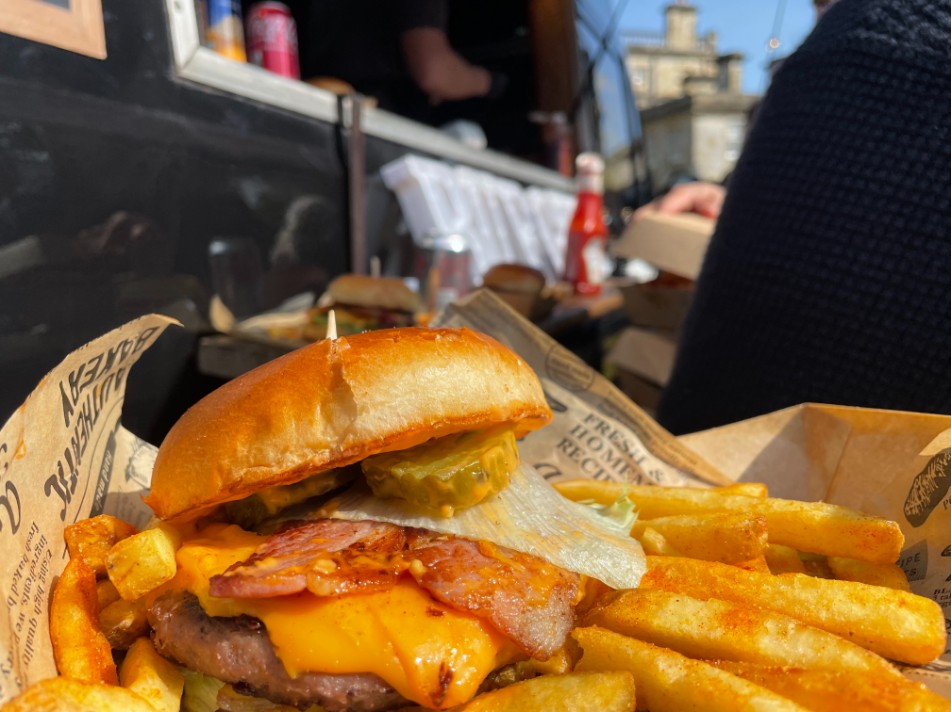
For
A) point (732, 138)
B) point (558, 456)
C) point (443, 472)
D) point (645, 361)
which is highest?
point (443, 472)

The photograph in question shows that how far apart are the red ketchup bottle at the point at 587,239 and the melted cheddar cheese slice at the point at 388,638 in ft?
14.0

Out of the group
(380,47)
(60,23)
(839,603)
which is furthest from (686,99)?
(839,603)

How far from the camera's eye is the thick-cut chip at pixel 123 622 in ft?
3.84

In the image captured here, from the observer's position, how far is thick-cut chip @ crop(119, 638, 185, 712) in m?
1.00

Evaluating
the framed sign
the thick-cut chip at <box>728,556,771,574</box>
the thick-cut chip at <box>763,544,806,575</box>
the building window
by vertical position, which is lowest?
the building window

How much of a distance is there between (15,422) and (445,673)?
2.85 ft

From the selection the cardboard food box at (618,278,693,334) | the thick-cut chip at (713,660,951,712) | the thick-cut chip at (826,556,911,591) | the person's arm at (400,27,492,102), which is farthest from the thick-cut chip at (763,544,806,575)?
the person's arm at (400,27,492,102)

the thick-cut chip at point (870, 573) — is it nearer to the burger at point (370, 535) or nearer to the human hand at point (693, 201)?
the burger at point (370, 535)

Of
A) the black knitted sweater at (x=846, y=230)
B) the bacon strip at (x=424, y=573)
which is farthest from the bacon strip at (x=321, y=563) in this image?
the black knitted sweater at (x=846, y=230)

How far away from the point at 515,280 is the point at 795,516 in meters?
2.75

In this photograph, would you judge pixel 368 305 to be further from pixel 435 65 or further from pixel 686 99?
pixel 686 99

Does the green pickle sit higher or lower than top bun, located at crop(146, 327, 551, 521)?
lower

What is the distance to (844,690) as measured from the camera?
0.91 m

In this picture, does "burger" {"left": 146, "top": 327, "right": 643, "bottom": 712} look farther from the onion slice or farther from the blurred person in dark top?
the blurred person in dark top
